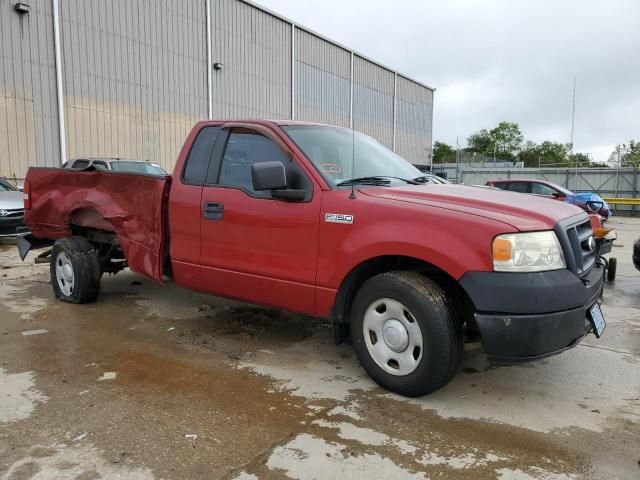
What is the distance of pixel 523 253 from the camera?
3.10 metres

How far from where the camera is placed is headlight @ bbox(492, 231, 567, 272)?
3.08 meters

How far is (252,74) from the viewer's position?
23.5 metres

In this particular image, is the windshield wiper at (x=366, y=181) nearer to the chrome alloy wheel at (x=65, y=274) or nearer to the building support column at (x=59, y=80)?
the chrome alloy wheel at (x=65, y=274)

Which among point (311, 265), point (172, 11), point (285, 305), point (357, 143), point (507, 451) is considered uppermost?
point (172, 11)

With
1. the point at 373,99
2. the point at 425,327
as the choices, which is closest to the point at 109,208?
the point at 425,327

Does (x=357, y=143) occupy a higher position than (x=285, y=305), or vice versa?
(x=357, y=143)

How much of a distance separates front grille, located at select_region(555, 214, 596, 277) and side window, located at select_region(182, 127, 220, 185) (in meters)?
2.77

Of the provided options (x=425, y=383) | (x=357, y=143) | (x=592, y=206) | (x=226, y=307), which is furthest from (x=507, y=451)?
(x=592, y=206)

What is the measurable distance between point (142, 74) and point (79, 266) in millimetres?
15174

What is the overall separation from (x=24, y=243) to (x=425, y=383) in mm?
5194

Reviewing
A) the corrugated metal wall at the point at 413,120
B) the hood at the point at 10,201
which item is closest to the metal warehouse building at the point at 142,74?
the hood at the point at 10,201

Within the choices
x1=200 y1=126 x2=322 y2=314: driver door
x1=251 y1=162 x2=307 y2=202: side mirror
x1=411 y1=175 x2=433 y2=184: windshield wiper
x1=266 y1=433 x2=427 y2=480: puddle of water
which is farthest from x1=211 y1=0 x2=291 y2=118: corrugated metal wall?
x1=266 y1=433 x2=427 y2=480: puddle of water

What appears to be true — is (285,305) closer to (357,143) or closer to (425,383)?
(425,383)

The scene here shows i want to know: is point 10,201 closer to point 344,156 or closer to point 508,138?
point 344,156
